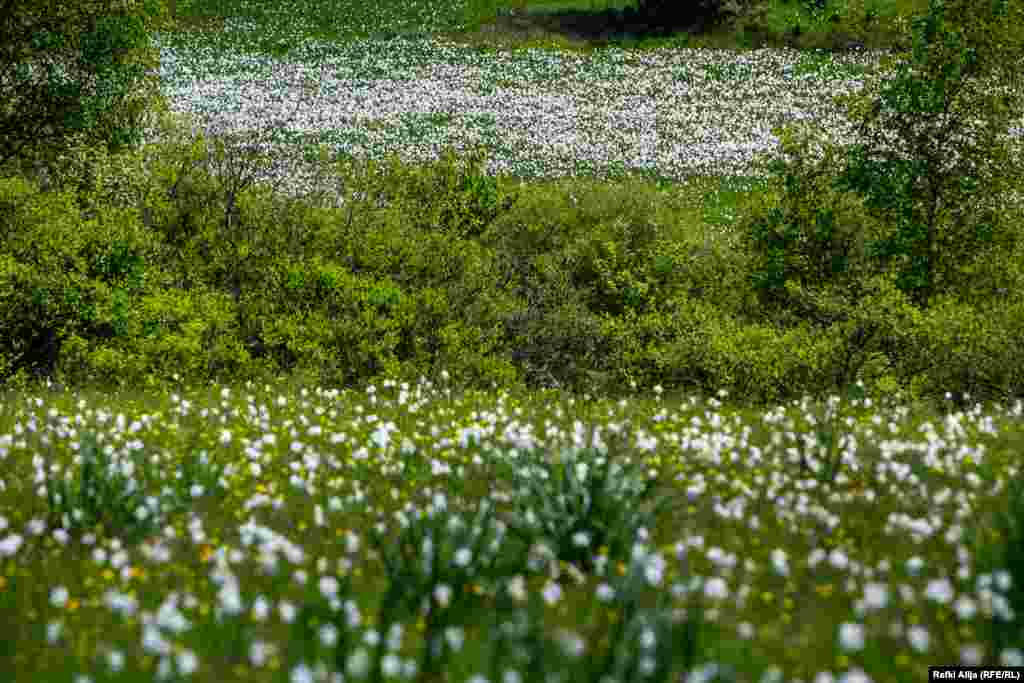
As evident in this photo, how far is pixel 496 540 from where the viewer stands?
274 inches

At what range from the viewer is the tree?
2227 cm

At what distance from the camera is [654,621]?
5.23m

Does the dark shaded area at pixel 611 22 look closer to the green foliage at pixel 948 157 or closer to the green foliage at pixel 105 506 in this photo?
the green foliage at pixel 948 157

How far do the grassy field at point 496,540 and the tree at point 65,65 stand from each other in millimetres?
8970

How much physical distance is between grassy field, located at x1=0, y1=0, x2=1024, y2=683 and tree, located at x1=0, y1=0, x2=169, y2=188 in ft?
29.4

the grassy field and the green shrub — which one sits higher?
the grassy field

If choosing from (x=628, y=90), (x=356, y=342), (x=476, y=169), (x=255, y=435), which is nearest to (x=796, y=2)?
(x=628, y=90)

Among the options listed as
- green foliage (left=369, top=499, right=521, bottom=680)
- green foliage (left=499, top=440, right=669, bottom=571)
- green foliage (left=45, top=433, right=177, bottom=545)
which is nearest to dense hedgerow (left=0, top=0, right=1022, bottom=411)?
green foliage (left=45, top=433, right=177, bottom=545)

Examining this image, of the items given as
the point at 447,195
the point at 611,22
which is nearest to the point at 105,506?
the point at 447,195

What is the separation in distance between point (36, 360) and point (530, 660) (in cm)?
2067

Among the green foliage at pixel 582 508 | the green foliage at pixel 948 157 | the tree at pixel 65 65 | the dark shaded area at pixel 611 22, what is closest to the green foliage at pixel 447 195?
the tree at pixel 65 65

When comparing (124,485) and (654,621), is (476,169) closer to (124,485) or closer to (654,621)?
(124,485)

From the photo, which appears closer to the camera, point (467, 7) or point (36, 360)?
point (36, 360)

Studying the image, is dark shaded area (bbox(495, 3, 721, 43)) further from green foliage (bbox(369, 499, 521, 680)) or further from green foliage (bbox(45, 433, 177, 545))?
green foliage (bbox(369, 499, 521, 680))
